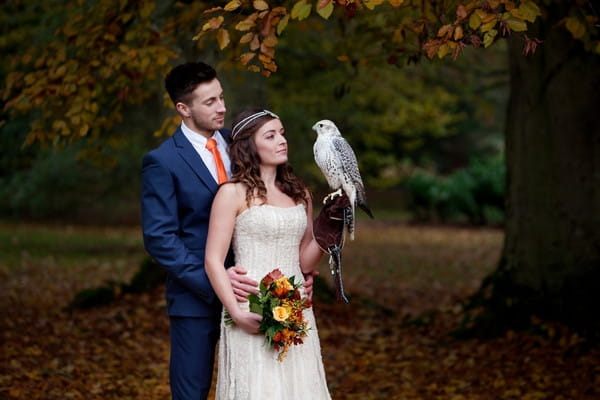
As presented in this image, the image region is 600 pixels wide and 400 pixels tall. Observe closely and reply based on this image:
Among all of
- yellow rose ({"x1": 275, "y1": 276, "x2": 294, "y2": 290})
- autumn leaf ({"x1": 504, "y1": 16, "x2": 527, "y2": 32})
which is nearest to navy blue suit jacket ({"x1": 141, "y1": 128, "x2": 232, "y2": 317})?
yellow rose ({"x1": 275, "y1": 276, "x2": 294, "y2": 290})

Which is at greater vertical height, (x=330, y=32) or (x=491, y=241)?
(x=330, y=32)

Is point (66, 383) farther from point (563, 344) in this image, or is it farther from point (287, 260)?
point (563, 344)

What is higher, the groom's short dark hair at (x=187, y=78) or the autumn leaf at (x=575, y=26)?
the autumn leaf at (x=575, y=26)

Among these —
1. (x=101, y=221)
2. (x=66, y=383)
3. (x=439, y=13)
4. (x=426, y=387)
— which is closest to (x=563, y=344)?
(x=426, y=387)

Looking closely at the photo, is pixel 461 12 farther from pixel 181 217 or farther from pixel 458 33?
pixel 181 217

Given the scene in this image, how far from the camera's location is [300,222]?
3672mm

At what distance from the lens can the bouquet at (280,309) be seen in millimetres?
3428

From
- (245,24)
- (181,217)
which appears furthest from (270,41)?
(181,217)

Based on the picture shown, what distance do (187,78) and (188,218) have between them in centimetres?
62

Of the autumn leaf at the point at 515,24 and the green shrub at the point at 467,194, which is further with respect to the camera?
the green shrub at the point at 467,194

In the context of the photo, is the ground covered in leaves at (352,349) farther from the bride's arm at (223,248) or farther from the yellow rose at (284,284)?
the yellow rose at (284,284)

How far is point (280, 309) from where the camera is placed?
11.1ft

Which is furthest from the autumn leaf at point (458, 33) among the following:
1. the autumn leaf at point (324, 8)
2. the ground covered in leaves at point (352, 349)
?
the ground covered in leaves at point (352, 349)

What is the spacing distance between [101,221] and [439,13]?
18.6 meters
